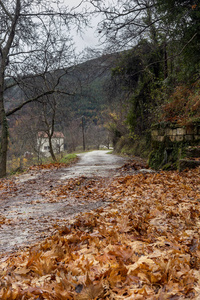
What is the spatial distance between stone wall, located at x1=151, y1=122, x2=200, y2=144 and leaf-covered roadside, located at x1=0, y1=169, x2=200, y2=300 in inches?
158

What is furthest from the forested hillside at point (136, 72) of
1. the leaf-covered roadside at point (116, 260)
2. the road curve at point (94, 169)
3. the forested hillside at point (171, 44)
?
the leaf-covered roadside at point (116, 260)

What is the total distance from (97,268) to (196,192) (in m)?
3.11

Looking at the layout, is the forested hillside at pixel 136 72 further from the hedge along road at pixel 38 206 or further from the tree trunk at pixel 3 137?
the hedge along road at pixel 38 206

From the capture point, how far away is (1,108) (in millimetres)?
10266

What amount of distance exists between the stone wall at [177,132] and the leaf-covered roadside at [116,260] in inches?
158

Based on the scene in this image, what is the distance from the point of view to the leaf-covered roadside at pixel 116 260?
1.48 meters

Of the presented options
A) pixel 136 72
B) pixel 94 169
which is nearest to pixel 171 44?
pixel 136 72

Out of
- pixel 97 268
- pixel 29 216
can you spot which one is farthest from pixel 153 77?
pixel 97 268

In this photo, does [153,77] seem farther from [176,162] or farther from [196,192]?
[196,192]

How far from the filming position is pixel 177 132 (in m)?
7.23

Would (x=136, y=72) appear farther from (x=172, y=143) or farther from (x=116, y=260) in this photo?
(x=116, y=260)

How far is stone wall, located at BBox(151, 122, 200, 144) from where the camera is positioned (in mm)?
6863

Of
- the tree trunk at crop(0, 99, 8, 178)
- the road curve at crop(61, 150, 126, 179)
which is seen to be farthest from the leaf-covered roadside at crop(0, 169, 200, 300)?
the tree trunk at crop(0, 99, 8, 178)

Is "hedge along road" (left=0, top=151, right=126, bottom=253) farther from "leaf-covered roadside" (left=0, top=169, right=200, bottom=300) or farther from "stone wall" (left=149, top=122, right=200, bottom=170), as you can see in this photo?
"stone wall" (left=149, top=122, right=200, bottom=170)
